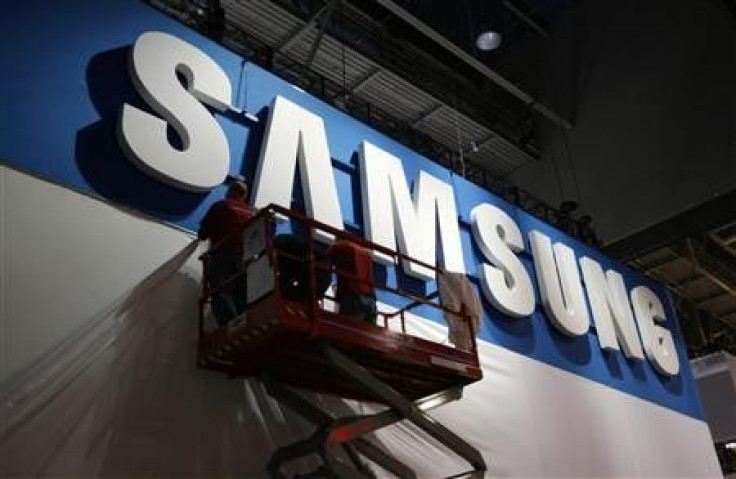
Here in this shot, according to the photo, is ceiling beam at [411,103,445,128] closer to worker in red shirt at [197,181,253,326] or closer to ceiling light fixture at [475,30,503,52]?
ceiling light fixture at [475,30,503,52]

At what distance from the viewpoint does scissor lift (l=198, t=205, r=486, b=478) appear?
6223 millimetres

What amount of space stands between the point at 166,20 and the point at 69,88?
184cm

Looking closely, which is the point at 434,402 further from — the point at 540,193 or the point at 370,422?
the point at 540,193

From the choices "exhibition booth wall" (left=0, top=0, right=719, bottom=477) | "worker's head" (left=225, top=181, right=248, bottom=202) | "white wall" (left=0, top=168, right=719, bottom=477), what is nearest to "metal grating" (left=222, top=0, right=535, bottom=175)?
"exhibition booth wall" (left=0, top=0, right=719, bottom=477)

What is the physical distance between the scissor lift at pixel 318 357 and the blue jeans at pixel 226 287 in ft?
Result: 0.36

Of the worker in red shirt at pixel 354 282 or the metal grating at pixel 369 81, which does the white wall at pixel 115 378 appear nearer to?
the worker in red shirt at pixel 354 282

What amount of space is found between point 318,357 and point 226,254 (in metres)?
1.30

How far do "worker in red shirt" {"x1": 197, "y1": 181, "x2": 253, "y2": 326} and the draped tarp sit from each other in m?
0.40

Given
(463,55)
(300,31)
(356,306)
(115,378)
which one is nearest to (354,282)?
(356,306)

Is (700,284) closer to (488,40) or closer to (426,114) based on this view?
(426,114)

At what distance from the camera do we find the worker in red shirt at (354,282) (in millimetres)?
7117

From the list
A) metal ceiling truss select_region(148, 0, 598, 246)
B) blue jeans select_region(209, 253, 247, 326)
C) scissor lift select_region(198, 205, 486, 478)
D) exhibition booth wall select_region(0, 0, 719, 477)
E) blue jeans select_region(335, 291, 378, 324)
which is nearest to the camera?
exhibition booth wall select_region(0, 0, 719, 477)

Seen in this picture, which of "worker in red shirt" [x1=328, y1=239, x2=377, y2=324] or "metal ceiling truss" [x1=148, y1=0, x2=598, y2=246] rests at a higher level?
"metal ceiling truss" [x1=148, y1=0, x2=598, y2=246]

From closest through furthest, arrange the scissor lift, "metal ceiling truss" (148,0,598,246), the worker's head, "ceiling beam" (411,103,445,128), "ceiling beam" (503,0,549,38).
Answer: the scissor lift < the worker's head < "metal ceiling truss" (148,0,598,246) < "ceiling beam" (411,103,445,128) < "ceiling beam" (503,0,549,38)
